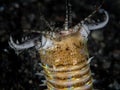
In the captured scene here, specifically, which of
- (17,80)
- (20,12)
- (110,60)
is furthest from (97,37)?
(17,80)

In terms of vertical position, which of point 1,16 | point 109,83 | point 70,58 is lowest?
point 109,83

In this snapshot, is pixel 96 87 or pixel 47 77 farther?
pixel 96 87

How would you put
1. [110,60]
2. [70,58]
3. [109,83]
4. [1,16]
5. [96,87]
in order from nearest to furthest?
[70,58] → [96,87] → [109,83] → [110,60] → [1,16]

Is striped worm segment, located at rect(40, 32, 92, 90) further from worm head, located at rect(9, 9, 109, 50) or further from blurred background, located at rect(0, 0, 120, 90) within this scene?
blurred background, located at rect(0, 0, 120, 90)

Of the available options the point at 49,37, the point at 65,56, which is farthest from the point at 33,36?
the point at 65,56

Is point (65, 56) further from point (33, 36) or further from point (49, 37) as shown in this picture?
point (33, 36)

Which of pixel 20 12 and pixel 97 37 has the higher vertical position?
pixel 20 12

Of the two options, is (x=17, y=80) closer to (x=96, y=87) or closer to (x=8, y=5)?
(x=96, y=87)
